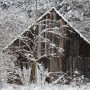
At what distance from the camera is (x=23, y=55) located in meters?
22.1

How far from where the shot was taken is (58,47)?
75.4 feet

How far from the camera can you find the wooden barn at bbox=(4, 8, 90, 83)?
22.8m

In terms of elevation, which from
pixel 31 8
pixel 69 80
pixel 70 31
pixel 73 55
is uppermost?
pixel 31 8

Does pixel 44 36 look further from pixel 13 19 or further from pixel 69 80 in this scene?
pixel 13 19

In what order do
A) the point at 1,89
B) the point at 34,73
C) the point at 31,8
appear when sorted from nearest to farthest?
the point at 1,89, the point at 34,73, the point at 31,8

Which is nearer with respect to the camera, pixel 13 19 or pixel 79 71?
pixel 13 19

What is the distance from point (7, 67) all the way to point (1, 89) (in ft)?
3.24

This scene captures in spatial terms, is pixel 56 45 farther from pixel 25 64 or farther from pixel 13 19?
pixel 13 19

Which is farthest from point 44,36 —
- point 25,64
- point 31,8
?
point 31,8

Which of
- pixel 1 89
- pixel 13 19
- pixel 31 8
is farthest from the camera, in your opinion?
pixel 31 8

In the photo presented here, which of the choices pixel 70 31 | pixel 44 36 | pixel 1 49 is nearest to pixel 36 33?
pixel 44 36

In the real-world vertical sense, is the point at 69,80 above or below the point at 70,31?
below

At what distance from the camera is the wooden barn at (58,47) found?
2277 cm

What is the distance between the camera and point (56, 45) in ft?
76.0
